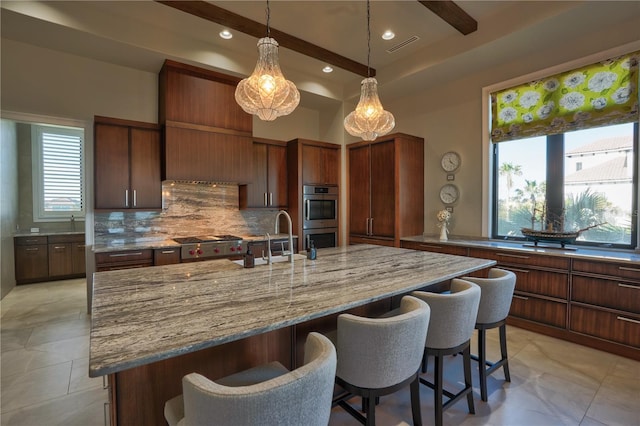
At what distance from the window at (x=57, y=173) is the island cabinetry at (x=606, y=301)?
309 inches

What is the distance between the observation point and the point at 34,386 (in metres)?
2.31

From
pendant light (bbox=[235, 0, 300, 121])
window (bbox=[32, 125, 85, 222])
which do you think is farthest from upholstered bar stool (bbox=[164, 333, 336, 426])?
window (bbox=[32, 125, 85, 222])

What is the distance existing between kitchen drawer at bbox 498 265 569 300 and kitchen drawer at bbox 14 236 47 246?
721cm

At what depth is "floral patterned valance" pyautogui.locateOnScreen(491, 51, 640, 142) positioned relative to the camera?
3.06 m

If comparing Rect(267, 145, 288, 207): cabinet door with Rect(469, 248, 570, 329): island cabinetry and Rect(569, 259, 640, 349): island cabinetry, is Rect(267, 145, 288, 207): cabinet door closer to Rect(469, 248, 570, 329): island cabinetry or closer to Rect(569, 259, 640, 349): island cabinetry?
Rect(469, 248, 570, 329): island cabinetry

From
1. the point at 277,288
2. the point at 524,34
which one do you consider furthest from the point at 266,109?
the point at 524,34

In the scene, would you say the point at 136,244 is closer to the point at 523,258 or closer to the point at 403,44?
the point at 403,44

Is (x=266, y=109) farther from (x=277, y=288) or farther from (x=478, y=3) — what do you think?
(x=478, y=3)

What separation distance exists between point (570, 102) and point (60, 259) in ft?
26.5

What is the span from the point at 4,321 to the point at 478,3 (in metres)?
6.44

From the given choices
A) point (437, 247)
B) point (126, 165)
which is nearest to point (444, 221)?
point (437, 247)

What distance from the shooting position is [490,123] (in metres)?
4.11

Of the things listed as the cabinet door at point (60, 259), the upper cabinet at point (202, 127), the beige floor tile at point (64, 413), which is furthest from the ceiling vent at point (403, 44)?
the cabinet door at point (60, 259)

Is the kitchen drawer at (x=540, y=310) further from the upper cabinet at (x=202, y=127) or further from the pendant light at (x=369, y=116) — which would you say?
the upper cabinet at (x=202, y=127)
